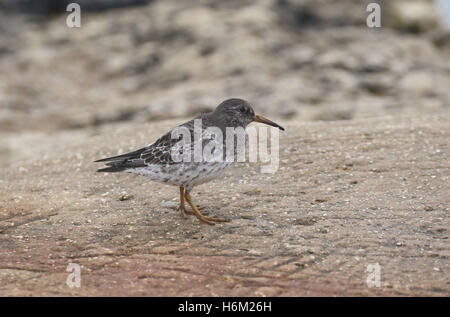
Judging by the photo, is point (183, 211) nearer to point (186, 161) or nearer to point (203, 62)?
point (186, 161)

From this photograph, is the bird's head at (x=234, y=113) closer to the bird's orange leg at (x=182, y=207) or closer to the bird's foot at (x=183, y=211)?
the bird's orange leg at (x=182, y=207)

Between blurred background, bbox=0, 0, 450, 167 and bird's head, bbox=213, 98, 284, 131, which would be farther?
blurred background, bbox=0, 0, 450, 167

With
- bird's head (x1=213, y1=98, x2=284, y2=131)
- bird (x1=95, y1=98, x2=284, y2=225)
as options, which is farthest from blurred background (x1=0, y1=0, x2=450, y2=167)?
bird (x1=95, y1=98, x2=284, y2=225)

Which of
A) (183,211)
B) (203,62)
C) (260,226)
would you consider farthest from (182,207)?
(203,62)

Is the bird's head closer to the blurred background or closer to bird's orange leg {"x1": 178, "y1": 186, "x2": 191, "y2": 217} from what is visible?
bird's orange leg {"x1": 178, "y1": 186, "x2": 191, "y2": 217}

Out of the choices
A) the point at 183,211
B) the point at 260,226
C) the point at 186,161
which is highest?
the point at 186,161

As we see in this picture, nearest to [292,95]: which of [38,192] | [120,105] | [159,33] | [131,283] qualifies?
[120,105]

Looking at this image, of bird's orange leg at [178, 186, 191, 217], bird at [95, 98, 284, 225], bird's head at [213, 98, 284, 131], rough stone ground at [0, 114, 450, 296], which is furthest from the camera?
bird's head at [213, 98, 284, 131]
